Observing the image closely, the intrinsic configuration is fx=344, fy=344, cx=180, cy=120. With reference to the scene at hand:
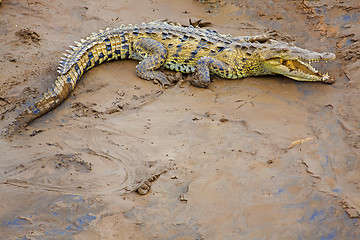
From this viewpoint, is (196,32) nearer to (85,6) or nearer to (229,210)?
(85,6)

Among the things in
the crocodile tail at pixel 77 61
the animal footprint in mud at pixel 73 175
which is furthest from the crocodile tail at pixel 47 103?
the animal footprint in mud at pixel 73 175

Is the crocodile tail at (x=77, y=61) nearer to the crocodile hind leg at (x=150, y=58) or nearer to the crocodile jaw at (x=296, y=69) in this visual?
the crocodile hind leg at (x=150, y=58)

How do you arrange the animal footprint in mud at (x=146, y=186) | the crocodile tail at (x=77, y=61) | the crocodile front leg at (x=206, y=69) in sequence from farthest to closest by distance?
1. the crocodile front leg at (x=206, y=69)
2. the crocodile tail at (x=77, y=61)
3. the animal footprint in mud at (x=146, y=186)

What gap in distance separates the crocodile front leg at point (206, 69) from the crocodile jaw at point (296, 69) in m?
0.71

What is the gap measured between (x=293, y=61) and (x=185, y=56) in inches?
72.2

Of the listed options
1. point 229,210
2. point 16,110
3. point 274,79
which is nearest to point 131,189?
point 229,210

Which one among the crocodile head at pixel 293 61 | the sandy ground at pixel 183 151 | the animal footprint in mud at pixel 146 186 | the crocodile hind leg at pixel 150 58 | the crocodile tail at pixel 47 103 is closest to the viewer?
the sandy ground at pixel 183 151

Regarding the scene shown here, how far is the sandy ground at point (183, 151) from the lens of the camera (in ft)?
11.4

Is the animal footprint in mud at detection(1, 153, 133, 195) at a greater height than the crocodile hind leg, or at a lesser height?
lesser

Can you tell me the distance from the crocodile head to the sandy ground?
0.51 ft

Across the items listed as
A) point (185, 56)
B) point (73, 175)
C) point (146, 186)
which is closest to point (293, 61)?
point (185, 56)

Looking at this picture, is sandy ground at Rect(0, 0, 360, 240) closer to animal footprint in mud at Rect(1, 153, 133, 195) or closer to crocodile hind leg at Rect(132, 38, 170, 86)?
animal footprint in mud at Rect(1, 153, 133, 195)

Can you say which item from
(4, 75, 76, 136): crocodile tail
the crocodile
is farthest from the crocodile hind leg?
(4, 75, 76, 136): crocodile tail

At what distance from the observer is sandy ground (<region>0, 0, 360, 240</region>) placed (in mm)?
3482
